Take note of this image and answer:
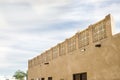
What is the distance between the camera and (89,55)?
54.4ft

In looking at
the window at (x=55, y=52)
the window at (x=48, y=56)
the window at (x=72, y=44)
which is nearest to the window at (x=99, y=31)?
the window at (x=72, y=44)

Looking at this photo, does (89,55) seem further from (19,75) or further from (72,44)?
(19,75)

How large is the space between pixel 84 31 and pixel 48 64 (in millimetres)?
9600

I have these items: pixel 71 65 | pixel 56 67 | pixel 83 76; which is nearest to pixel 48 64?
pixel 56 67

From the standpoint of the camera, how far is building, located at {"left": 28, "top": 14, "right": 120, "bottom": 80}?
1391 cm

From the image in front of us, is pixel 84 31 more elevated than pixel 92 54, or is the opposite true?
pixel 84 31

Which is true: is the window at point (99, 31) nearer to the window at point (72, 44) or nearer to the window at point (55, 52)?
the window at point (72, 44)

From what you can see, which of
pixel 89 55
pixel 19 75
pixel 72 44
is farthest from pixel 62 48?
pixel 19 75

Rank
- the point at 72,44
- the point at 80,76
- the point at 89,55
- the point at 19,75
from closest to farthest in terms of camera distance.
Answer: the point at 89,55 < the point at 80,76 < the point at 72,44 < the point at 19,75

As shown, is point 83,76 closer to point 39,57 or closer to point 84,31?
point 84,31

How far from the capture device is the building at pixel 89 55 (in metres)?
13.9

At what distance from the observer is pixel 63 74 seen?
21297mm

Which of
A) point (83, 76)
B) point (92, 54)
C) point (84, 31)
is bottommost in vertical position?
point (83, 76)

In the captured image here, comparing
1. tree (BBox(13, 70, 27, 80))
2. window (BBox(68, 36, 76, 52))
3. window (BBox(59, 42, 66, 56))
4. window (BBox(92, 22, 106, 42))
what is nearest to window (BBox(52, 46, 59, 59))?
window (BBox(59, 42, 66, 56))
